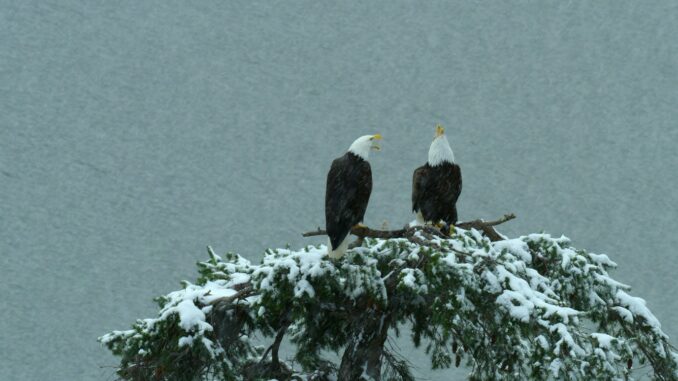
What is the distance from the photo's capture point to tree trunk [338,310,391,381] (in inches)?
207

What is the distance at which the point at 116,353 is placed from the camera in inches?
193

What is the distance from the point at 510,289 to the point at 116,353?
7.77 feet

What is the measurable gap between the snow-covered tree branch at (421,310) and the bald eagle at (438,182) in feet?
2.60

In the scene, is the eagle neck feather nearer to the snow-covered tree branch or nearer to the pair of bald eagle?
the pair of bald eagle

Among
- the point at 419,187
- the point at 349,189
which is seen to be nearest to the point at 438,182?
the point at 419,187

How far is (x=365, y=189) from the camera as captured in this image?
203 inches

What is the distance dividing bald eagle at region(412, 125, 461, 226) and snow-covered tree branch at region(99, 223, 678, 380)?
793 mm

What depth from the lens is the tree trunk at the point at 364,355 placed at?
17.2 ft

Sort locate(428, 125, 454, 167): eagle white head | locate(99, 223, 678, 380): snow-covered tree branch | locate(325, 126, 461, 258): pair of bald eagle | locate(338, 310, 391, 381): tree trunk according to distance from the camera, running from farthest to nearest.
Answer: locate(428, 125, 454, 167): eagle white head
locate(338, 310, 391, 381): tree trunk
locate(325, 126, 461, 258): pair of bald eagle
locate(99, 223, 678, 380): snow-covered tree branch

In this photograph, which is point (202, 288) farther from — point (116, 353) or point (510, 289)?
point (510, 289)

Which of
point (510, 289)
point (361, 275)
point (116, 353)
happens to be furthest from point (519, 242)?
point (116, 353)

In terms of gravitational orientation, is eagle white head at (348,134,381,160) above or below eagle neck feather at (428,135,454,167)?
below

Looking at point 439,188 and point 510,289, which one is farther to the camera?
point 439,188

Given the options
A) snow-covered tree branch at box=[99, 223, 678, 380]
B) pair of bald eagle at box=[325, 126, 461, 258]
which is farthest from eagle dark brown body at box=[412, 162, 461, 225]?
snow-covered tree branch at box=[99, 223, 678, 380]
